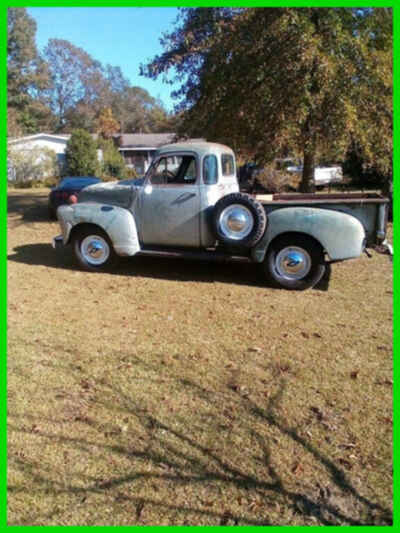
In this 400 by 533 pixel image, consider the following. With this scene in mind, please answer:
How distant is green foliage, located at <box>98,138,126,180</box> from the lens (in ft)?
90.5

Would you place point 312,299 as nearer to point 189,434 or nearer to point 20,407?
point 189,434

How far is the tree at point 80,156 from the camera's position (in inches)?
971

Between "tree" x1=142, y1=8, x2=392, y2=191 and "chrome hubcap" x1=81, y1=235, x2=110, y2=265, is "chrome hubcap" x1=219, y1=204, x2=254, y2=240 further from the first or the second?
"tree" x1=142, y1=8, x2=392, y2=191

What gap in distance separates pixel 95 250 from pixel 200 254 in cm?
190

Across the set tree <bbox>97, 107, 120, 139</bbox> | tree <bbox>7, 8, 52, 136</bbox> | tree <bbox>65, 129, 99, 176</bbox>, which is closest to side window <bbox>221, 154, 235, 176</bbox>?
tree <bbox>65, 129, 99, 176</bbox>

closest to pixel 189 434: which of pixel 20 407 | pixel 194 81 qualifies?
pixel 20 407

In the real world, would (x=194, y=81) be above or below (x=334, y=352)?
above

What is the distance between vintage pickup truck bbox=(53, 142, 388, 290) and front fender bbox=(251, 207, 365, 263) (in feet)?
0.04

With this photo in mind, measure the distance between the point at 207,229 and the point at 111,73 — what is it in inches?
3052

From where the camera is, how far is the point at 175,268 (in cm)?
784

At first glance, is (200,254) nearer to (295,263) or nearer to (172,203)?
(172,203)

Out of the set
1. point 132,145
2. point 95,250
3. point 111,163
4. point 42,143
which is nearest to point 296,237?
point 95,250

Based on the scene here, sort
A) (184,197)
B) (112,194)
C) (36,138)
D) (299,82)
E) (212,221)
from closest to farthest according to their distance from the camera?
(212,221), (184,197), (112,194), (299,82), (36,138)

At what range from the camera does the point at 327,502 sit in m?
2.58
